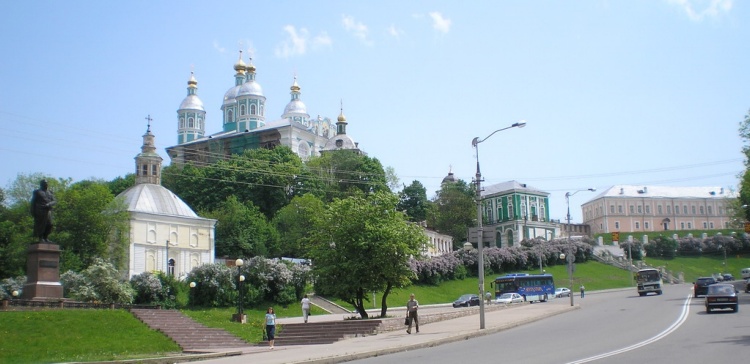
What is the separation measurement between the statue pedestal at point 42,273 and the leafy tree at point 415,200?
2908 inches

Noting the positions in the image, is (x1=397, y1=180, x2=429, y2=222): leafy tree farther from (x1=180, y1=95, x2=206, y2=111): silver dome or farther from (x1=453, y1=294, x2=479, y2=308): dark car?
(x1=180, y1=95, x2=206, y2=111): silver dome

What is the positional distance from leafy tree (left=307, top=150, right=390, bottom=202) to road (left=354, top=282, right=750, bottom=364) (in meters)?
68.4

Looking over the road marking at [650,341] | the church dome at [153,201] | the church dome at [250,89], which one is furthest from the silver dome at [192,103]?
the road marking at [650,341]

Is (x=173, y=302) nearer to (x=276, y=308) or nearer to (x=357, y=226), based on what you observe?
(x=276, y=308)

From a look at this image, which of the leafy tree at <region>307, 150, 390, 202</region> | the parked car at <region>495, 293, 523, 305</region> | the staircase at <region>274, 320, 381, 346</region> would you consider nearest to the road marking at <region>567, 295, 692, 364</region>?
the staircase at <region>274, 320, 381, 346</region>

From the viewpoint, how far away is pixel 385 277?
3603cm

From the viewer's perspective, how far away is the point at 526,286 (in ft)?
199

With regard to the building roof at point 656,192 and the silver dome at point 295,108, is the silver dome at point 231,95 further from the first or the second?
the building roof at point 656,192

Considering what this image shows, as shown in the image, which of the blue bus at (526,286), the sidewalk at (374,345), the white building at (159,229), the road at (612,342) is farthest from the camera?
the white building at (159,229)

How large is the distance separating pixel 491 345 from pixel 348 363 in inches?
206

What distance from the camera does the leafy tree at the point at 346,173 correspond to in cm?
10106

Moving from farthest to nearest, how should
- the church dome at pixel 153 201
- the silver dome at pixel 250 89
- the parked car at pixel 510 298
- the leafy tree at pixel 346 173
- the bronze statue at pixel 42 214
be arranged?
the silver dome at pixel 250 89 < the leafy tree at pixel 346 173 < the church dome at pixel 153 201 < the parked car at pixel 510 298 < the bronze statue at pixel 42 214

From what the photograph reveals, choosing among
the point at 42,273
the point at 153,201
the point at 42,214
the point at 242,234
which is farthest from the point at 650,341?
the point at 242,234

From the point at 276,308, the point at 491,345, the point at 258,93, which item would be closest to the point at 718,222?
the point at 258,93
